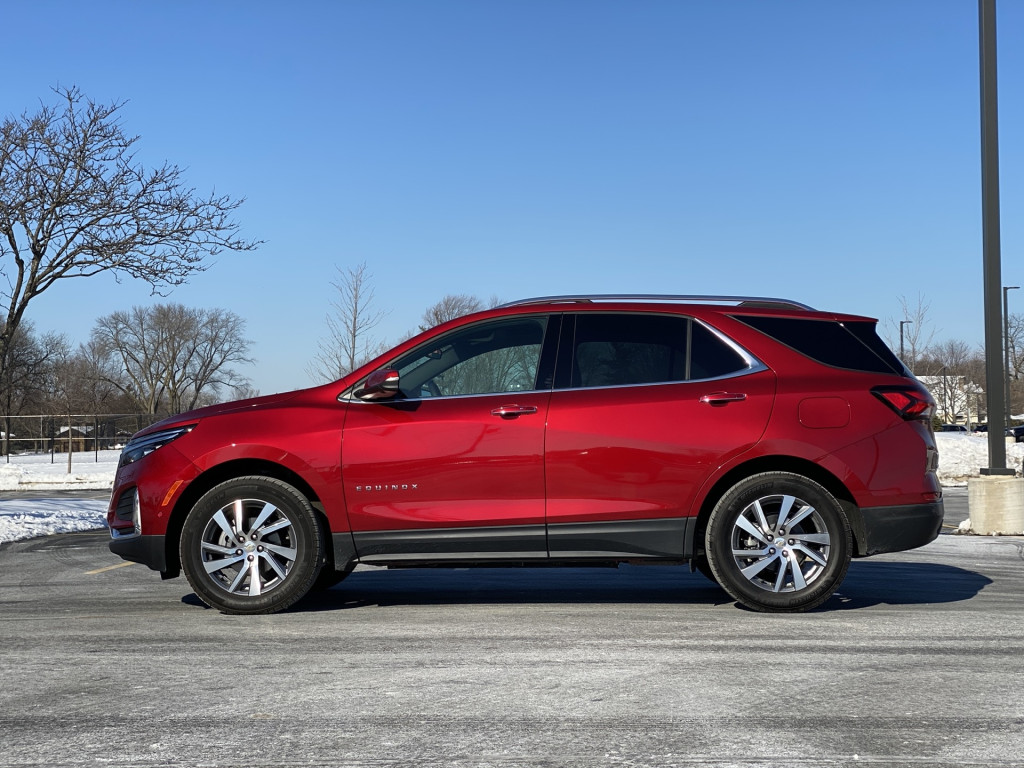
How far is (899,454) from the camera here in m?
6.02

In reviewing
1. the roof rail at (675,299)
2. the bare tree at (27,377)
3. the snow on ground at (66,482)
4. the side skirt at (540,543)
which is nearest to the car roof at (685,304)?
the roof rail at (675,299)

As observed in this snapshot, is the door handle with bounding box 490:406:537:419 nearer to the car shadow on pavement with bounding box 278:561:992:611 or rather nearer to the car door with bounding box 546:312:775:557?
the car door with bounding box 546:312:775:557

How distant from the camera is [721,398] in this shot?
601 centimetres

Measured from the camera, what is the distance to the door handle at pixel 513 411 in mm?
5969

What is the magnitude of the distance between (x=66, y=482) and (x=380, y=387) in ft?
68.1

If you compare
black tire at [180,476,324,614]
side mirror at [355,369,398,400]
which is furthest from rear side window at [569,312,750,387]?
black tire at [180,476,324,614]

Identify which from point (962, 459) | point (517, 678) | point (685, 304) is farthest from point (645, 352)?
point (962, 459)

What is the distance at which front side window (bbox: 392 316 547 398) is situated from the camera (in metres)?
6.17

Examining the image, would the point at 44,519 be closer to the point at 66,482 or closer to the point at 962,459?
the point at 66,482

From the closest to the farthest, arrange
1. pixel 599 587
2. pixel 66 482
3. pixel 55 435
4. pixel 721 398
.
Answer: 1. pixel 721 398
2. pixel 599 587
3. pixel 66 482
4. pixel 55 435

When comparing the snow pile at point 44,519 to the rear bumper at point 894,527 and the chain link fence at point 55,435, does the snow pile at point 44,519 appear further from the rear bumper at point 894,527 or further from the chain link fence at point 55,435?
the chain link fence at point 55,435

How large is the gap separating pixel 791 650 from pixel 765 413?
5.05 ft

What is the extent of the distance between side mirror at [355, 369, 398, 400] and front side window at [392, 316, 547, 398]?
0.11 m

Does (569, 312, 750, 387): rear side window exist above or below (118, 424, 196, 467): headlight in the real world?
above
